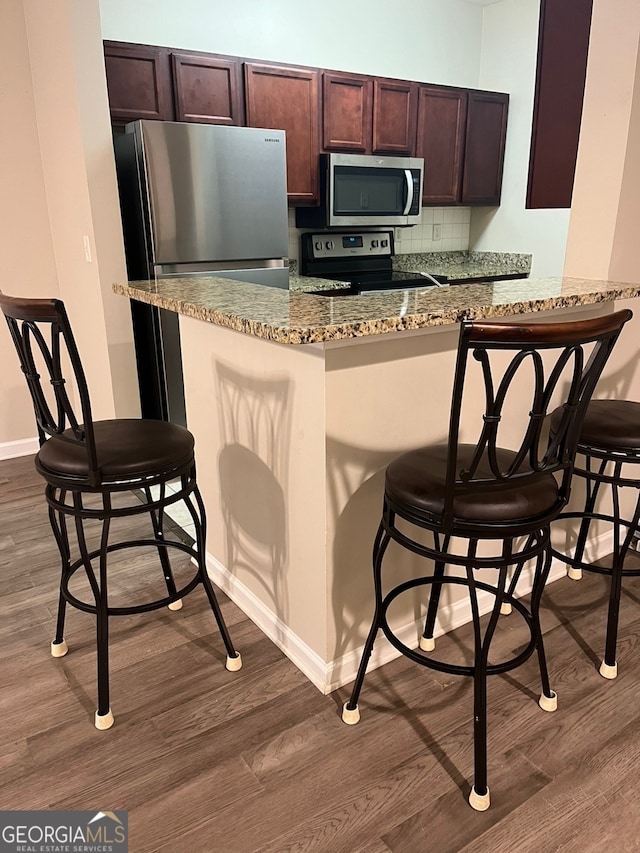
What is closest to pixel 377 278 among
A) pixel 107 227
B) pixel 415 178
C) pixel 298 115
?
pixel 415 178

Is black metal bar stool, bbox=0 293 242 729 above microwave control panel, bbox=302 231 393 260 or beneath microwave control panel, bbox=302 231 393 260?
beneath

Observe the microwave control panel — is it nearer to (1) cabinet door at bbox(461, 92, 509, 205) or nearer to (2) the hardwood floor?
(1) cabinet door at bbox(461, 92, 509, 205)

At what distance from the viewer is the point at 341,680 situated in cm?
176

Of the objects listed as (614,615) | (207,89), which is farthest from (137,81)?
(614,615)

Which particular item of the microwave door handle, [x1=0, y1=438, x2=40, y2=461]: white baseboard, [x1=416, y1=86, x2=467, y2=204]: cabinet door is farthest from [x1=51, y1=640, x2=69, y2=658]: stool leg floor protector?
[x1=416, y1=86, x2=467, y2=204]: cabinet door

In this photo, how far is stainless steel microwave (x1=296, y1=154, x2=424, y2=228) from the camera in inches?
147

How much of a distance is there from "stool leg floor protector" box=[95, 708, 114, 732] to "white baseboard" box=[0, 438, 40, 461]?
2.32 meters

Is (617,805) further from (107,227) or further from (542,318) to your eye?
(107,227)

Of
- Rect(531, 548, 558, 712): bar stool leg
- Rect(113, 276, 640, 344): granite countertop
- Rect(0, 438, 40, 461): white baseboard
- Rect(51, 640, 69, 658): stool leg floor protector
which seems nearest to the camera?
Rect(113, 276, 640, 344): granite countertop

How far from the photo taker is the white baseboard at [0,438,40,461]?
354cm

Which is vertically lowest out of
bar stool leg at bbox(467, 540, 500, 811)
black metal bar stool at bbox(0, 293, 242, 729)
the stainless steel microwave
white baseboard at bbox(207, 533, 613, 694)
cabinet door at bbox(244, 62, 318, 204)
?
white baseboard at bbox(207, 533, 613, 694)

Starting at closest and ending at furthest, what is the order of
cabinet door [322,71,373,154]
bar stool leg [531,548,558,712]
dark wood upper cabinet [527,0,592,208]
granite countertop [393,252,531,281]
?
bar stool leg [531,548,558,712] < dark wood upper cabinet [527,0,592,208] < cabinet door [322,71,373,154] < granite countertop [393,252,531,281]

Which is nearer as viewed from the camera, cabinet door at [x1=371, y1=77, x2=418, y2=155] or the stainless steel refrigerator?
the stainless steel refrigerator

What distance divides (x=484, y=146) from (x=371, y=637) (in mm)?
3965
